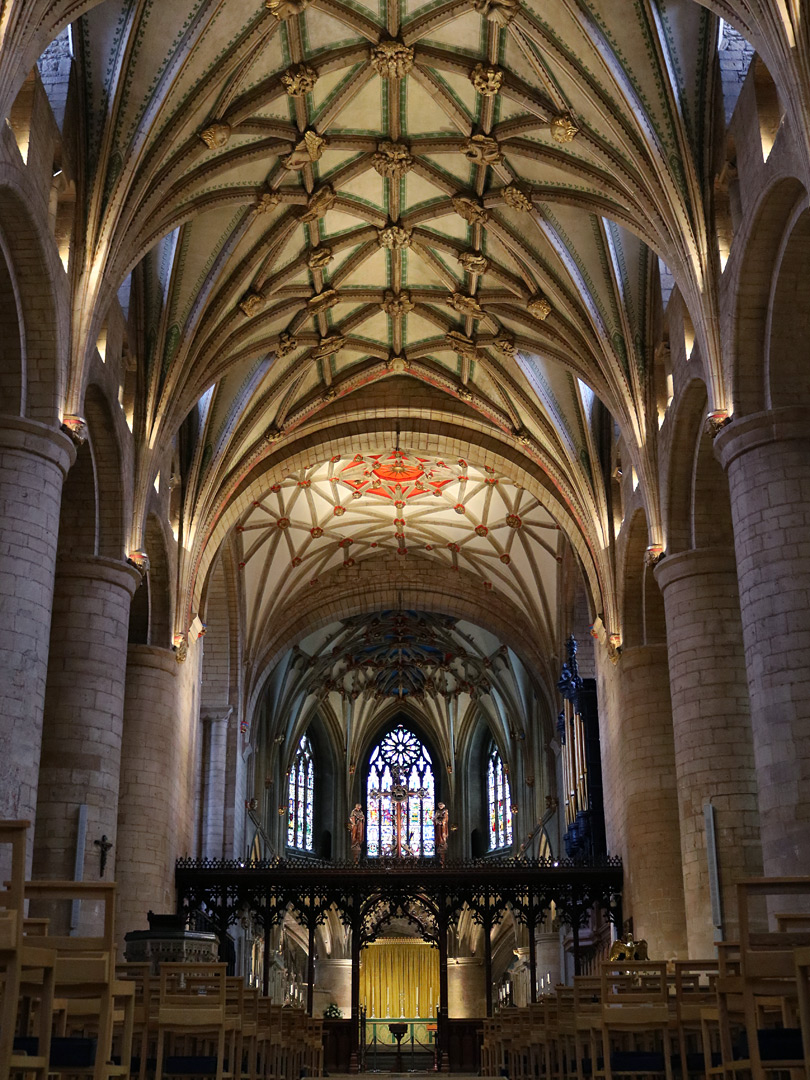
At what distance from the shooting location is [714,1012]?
7.80 m

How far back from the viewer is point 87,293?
1505 centimetres

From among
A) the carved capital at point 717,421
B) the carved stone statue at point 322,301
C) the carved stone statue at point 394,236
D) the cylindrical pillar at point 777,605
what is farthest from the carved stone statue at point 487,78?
the cylindrical pillar at point 777,605

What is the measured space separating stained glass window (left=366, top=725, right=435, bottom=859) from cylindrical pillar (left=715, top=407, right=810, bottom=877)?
3062 centimetres

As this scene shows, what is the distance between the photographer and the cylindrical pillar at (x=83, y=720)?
16172 mm

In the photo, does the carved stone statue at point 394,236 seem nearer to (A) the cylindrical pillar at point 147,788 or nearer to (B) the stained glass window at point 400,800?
(A) the cylindrical pillar at point 147,788

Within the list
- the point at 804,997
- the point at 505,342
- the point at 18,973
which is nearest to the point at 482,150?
the point at 505,342

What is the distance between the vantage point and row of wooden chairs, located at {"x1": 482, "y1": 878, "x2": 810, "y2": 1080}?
659 centimetres

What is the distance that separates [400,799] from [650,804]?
23049 millimetres

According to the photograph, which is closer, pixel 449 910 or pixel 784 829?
pixel 784 829

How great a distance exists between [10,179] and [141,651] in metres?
10.1

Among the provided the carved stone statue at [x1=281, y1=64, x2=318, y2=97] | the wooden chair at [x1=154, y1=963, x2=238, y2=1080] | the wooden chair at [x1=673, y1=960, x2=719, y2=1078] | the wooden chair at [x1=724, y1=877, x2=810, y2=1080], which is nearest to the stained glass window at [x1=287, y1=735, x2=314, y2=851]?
the carved stone statue at [x1=281, y1=64, x2=318, y2=97]

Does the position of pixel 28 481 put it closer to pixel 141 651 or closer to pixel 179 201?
pixel 179 201

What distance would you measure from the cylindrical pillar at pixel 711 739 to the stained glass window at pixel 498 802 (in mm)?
24122

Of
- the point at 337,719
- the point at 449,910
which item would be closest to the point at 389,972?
the point at 337,719
